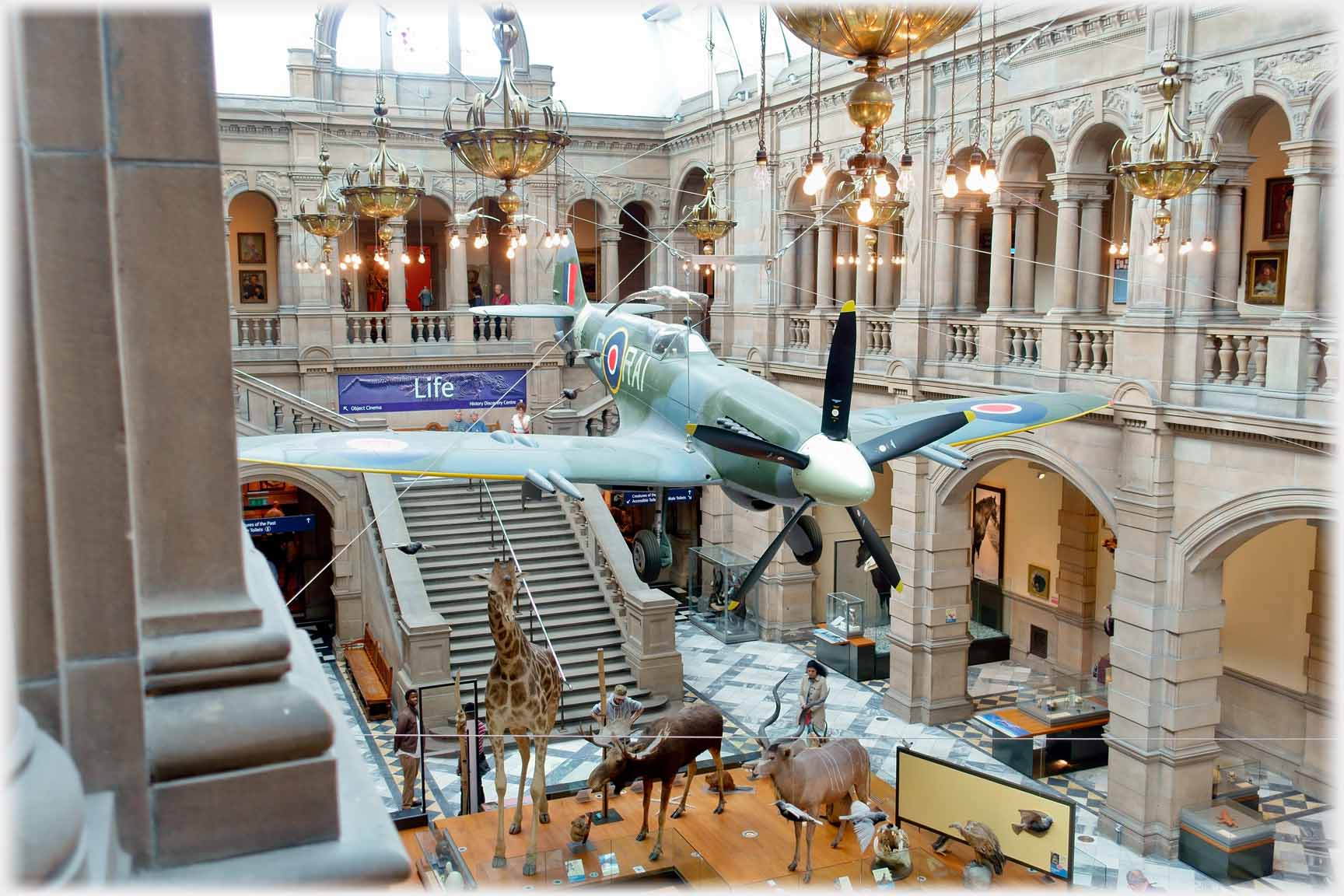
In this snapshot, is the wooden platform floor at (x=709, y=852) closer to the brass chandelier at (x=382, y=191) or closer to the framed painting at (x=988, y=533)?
the brass chandelier at (x=382, y=191)

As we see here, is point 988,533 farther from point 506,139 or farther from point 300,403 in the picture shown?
point 506,139

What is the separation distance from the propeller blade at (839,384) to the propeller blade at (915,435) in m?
0.40

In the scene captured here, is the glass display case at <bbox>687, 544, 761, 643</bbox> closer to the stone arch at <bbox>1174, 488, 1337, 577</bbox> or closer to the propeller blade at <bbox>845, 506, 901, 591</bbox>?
the stone arch at <bbox>1174, 488, 1337, 577</bbox>

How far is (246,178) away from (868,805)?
1799 cm

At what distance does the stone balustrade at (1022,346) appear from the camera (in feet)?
50.6

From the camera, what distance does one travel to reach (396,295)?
24.0 metres

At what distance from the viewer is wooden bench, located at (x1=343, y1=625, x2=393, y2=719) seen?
17953mm

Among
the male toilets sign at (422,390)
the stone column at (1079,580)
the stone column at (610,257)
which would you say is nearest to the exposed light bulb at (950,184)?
the stone column at (1079,580)

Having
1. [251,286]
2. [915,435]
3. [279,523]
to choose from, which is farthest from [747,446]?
[251,286]

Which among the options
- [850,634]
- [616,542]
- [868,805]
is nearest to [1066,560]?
[850,634]

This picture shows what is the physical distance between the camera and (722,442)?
32.7 ft

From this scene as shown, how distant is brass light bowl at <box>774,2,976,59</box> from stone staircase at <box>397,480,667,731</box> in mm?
12728

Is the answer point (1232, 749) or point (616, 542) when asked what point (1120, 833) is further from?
point (616, 542)

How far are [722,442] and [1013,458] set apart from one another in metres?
7.70
